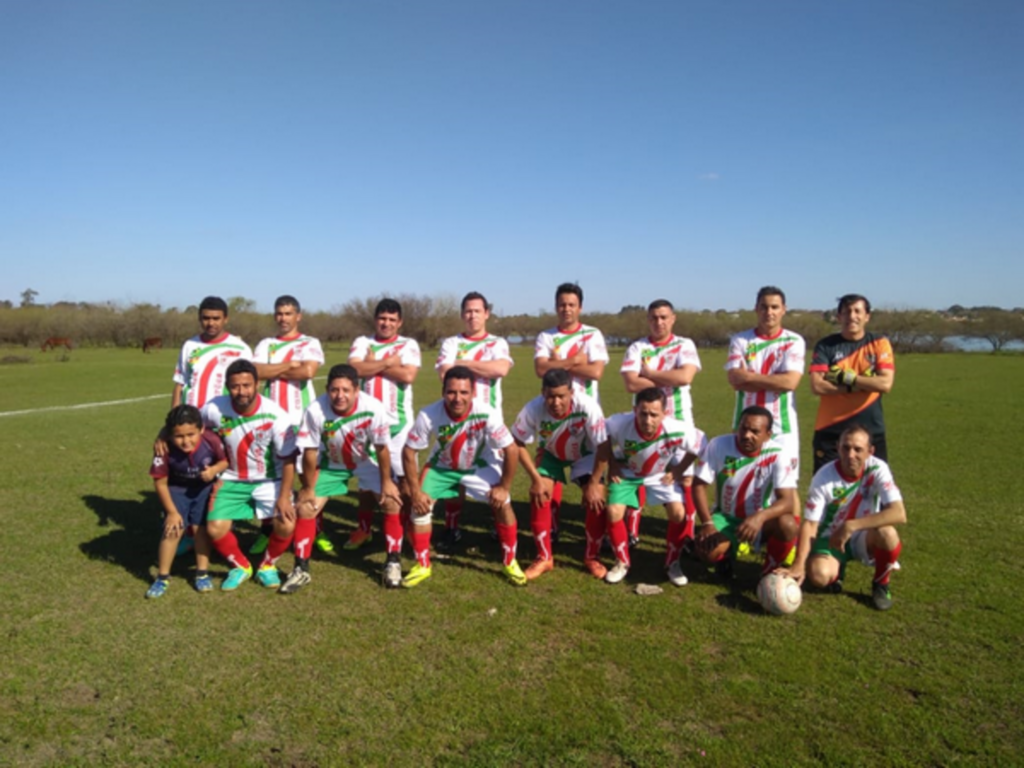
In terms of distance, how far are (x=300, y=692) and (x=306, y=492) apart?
5.68 feet

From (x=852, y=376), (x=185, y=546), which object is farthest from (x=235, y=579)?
(x=852, y=376)

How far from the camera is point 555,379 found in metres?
4.84

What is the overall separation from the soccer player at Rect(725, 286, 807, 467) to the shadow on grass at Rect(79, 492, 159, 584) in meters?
4.50

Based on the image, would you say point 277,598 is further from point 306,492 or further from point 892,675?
point 892,675

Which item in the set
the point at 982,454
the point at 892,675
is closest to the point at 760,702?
the point at 892,675

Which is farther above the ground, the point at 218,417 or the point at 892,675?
the point at 218,417

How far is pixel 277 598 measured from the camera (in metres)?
4.45

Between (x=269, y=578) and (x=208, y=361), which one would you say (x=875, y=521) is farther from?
(x=208, y=361)

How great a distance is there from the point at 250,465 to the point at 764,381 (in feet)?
12.3

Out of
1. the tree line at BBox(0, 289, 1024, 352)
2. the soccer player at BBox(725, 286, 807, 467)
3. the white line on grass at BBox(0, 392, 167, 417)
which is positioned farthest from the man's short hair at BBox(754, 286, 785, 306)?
the tree line at BBox(0, 289, 1024, 352)

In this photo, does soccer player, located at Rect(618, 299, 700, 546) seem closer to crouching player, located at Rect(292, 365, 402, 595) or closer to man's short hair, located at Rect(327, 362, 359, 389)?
crouching player, located at Rect(292, 365, 402, 595)

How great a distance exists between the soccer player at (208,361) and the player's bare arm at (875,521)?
456 cm

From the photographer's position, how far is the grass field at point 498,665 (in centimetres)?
289

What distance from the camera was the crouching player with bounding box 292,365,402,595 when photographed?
4.79 metres
